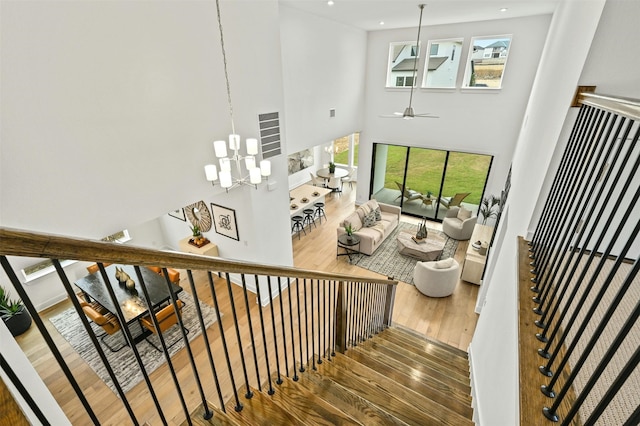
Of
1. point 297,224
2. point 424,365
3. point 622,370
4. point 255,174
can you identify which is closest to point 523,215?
point 424,365

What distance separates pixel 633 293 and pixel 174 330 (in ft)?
19.5

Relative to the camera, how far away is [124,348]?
16.5ft

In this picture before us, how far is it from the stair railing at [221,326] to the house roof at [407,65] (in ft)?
A: 20.5

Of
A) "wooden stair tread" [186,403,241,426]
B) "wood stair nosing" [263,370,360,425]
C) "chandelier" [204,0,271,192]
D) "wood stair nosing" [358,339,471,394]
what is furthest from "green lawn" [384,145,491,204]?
"wooden stair tread" [186,403,241,426]

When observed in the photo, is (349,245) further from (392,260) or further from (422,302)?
(422,302)

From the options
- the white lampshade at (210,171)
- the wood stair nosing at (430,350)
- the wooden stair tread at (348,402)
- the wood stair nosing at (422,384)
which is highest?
the white lampshade at (210,171)

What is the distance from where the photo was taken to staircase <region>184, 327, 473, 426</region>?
183 centimetres

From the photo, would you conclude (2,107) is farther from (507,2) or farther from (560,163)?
(507,2)

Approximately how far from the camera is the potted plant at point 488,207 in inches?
303

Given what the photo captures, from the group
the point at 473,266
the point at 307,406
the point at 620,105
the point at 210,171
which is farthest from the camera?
the point at 473,266

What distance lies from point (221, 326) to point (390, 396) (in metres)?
1.78

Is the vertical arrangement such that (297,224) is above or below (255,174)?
below

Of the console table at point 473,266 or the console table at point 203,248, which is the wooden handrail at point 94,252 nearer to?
the console table at point 203,248

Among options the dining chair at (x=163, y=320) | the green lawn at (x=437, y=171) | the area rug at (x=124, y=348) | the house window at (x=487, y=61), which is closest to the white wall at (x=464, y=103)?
the house window at (x=487, y=61)
